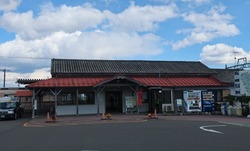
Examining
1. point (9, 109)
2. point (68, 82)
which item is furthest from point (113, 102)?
point (9, 109)

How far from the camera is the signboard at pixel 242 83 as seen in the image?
26.6 metres

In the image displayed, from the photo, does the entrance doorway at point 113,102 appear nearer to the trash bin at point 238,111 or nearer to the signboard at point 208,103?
the signboard at point 208,103

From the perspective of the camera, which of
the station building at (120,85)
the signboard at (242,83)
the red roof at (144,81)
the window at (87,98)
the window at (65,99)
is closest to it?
the signboard at (242,83)

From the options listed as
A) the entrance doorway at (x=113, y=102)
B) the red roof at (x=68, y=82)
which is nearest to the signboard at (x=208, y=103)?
the entrance doorway at (x=113, y=102)

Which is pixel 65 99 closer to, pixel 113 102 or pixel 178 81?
pixel 113 102

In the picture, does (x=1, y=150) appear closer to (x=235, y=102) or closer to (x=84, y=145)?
(x=84, y=145)

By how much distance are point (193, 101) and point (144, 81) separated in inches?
224

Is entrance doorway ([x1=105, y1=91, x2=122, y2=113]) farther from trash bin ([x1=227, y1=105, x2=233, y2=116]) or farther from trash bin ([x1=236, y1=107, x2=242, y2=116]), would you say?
trash bin ([x1=236, y1=107, x2=242, y2=116])

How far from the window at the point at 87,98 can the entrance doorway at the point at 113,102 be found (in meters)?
2.84

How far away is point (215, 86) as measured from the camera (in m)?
33.0

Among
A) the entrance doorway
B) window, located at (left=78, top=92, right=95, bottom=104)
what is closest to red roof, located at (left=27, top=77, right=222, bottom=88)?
window, located at (left=78, top=92, right=95, bottom=104)

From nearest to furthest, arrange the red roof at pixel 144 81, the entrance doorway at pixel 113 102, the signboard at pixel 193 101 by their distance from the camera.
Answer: the signboard at pixel 193 101 → the red roof at pixel 144 81 → the entrance doorway at pixel 113 102

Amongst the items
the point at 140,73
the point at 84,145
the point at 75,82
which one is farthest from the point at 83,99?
the point at 84,145

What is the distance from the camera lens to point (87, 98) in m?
31.7
